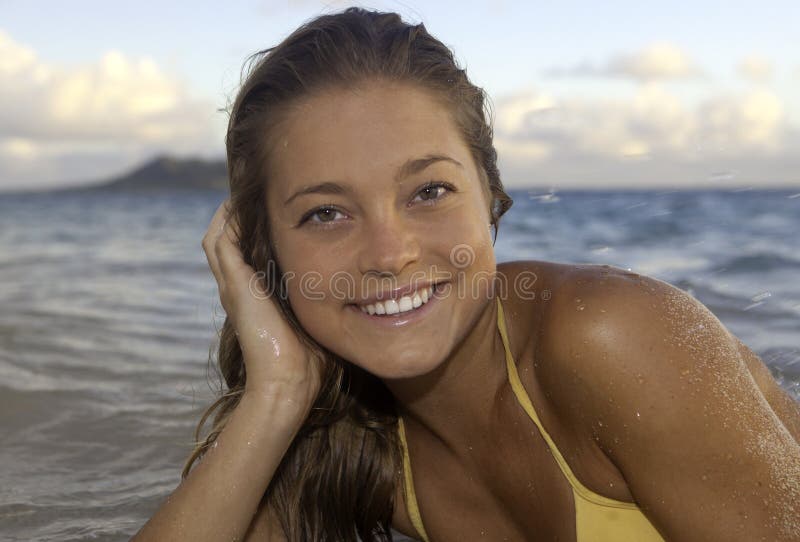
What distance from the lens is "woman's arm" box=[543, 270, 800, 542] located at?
2.17 m

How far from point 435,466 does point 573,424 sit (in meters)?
0.73

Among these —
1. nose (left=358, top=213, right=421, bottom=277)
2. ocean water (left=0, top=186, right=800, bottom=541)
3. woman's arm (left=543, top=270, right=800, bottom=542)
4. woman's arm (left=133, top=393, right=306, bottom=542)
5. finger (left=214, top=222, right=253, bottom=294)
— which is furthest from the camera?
ocean water (left=0, top=186, right=800, bottom=541)

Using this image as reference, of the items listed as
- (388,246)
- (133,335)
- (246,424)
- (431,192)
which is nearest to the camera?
(388,246)

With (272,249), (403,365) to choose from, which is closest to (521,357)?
(403,365)

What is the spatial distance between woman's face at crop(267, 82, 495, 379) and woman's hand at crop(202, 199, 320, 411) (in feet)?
0.90

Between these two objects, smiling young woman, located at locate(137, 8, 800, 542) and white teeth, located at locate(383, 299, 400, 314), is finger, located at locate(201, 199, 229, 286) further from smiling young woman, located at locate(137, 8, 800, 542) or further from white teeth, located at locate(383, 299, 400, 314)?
white teeth, located at locate(383, 299, 400, 314)

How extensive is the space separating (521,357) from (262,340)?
0.86 metres

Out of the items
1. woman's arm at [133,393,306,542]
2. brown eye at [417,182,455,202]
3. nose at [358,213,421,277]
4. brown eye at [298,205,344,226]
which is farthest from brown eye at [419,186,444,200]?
woman's arm at [133,393,306,542]

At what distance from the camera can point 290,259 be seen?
104 inches

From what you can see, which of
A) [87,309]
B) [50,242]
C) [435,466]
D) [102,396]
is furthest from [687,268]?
[50,242]

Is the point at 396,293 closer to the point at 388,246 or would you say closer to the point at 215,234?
the point at 388,246

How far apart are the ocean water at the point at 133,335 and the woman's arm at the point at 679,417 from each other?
1976 mm

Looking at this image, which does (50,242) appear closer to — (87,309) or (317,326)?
(87,309)

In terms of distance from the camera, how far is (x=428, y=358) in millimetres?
2514
